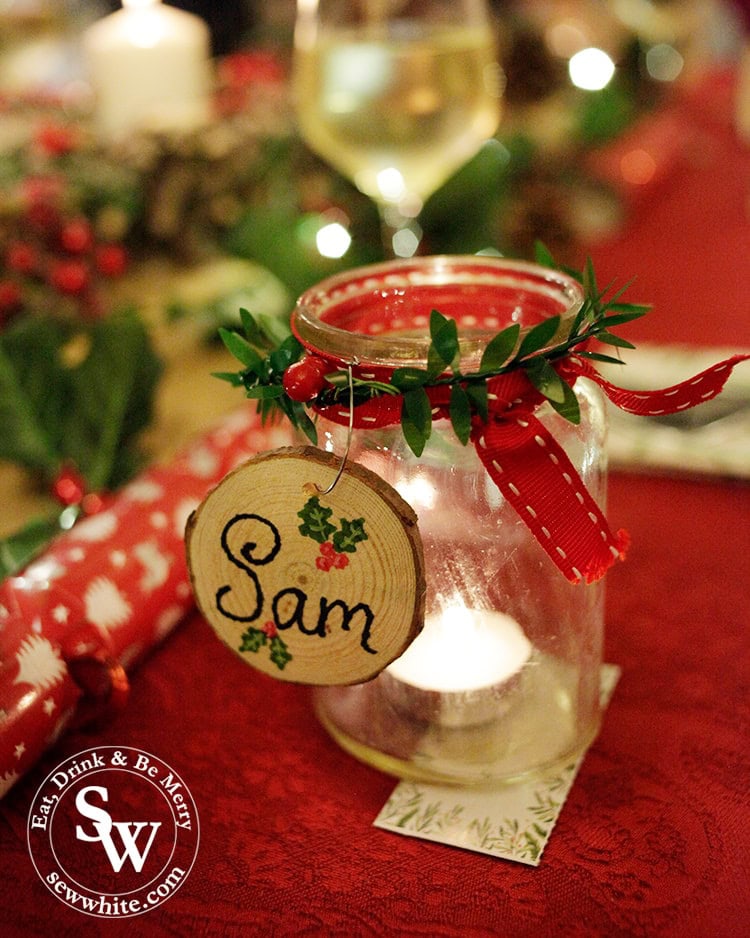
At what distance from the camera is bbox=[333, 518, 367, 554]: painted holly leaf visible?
38 centimetres

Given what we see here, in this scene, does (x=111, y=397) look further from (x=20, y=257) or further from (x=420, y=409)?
(x=420, y=409)

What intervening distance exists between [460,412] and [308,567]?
0.09 m

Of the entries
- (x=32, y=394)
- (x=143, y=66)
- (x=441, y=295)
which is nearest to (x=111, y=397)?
(x=32, y=394)

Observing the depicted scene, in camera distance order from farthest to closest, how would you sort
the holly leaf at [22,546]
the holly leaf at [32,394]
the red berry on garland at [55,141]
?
the red berry on garland at [55,141]
the holly leaf at [32,394]
the holly leaf at [22,546]

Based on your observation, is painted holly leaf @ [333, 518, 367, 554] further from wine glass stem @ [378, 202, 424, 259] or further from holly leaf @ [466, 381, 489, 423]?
wine glass stem @ [378, 202, 424, 259]

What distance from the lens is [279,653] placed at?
413 mm

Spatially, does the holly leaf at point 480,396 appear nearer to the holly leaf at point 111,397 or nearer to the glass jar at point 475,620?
the glass jar at point 475,620

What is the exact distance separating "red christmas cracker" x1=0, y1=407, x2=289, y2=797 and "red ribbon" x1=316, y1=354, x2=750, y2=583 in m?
0.17

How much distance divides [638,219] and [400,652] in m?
1.02

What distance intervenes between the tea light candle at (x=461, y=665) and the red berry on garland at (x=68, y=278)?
496mm

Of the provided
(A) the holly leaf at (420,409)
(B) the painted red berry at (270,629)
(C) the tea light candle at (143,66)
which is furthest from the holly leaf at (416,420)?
(C) the tea light candle at (143,66)

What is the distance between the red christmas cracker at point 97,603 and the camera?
0.42 meters

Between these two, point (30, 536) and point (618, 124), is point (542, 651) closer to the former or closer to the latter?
point (30, 536)

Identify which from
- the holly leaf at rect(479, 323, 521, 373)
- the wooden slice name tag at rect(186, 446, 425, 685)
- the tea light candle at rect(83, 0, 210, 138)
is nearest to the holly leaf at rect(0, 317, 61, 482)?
the wooden slice name tag at rect(186, 446, 425, 685)
